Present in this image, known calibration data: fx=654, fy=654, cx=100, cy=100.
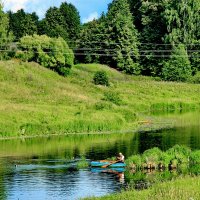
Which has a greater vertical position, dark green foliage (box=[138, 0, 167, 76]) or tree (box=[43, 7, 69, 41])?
tree (box=[43, 7, 69, 41])

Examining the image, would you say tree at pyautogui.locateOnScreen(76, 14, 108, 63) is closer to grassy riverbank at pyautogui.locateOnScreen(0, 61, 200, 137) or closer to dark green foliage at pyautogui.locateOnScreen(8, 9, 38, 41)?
grassy riverbank at pyautogui.locateOnScreen(0, 61, 200, 137)

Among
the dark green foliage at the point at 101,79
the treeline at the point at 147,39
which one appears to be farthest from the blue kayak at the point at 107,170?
the treeline at the point at 147,39

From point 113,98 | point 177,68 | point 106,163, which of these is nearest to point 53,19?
point 177,68

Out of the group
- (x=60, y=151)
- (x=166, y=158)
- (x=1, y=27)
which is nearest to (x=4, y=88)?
(x=1, y=27)

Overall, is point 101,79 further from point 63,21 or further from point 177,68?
point 63,21

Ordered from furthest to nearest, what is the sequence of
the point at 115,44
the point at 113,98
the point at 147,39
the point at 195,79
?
the point at 147,39 < the point at 115,44 < the point at 195,79 < the point at 113,98

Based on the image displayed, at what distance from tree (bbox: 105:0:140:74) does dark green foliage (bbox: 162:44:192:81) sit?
340 inches

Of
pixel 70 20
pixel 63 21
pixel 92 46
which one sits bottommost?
pixel 92 46

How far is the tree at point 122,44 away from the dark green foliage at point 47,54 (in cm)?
2217

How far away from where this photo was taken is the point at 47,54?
107 metres

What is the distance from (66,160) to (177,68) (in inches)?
2862

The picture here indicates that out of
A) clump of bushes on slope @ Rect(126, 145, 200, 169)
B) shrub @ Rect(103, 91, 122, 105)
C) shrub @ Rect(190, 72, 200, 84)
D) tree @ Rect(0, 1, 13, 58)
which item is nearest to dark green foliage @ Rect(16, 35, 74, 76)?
tree @ Rect(0, 1, 13, 58)

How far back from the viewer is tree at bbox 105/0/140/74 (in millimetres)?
128500

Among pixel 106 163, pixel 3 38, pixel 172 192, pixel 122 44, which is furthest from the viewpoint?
pixel 122 44
